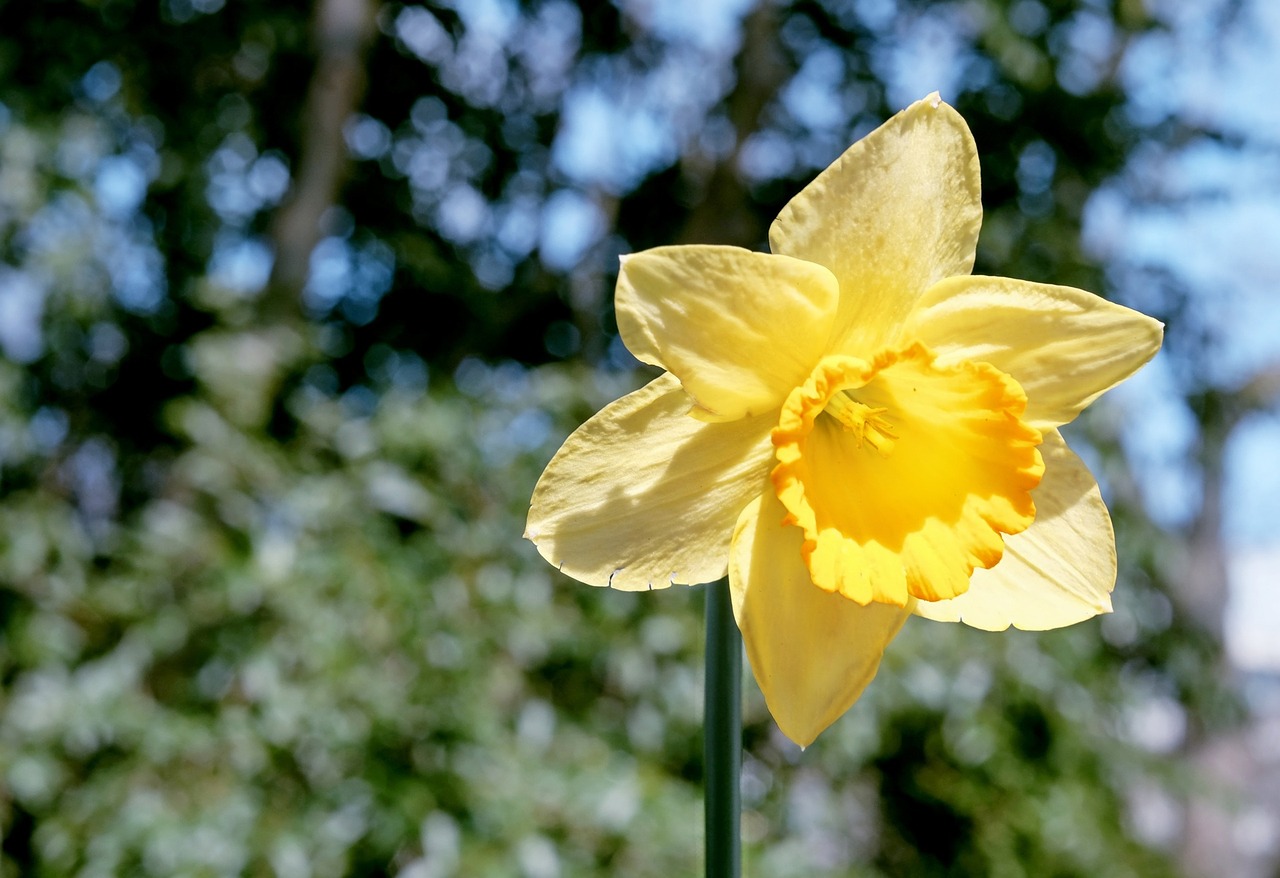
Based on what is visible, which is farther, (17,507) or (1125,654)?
(1125,654)

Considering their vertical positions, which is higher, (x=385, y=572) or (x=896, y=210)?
(x=896, y=210)

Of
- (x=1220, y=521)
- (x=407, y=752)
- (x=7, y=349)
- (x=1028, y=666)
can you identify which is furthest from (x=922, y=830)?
(x=1220, y=521)

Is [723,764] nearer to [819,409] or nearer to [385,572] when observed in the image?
[819,409]

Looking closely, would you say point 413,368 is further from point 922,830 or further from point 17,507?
point 922,830

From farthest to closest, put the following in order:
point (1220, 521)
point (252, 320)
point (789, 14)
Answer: point (1220, 521), point (789, 14), point (252, 320)

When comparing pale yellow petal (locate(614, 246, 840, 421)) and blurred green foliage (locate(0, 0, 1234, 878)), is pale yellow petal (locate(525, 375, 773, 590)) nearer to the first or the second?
pale yellow petal (locate(614, 246, 840, 421))

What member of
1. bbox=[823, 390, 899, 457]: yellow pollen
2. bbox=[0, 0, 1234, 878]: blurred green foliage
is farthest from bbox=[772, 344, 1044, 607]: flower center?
bbox=[0, 0, 1234, 878]: blurred green foliage

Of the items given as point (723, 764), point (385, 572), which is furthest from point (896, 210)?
point (385, 572)
